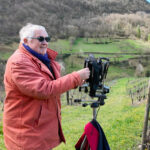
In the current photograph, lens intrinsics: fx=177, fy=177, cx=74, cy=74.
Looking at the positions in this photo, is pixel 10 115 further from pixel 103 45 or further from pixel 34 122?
pixel 103 45

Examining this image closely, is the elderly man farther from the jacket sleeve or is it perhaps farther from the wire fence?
the wire fence

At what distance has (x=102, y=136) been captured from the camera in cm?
212

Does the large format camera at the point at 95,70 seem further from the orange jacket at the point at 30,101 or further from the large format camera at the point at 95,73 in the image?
the orange jacket at the point at 30,101

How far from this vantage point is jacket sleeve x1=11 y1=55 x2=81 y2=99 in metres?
1.54

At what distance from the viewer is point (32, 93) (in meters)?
1.56

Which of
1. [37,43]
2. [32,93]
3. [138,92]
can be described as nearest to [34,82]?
[32,93]

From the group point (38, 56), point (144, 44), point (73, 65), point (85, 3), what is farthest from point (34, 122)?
point (85, 3)

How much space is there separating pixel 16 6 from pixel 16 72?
109 m

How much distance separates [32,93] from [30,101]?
0.15m

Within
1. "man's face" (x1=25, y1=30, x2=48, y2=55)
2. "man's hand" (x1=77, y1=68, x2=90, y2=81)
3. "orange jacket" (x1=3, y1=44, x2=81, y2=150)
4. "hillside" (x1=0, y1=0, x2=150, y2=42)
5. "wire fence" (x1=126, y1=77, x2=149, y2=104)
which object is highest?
"hillside" (x1=0, y1=0, x2=150, y2=42)

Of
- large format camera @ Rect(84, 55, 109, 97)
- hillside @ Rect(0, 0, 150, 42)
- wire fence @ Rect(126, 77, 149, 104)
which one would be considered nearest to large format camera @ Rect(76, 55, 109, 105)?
large format camera @ Rect(84, 55, 109, 97)

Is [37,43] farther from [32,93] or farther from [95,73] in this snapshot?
[95,73]

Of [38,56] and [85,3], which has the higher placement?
[85,3]

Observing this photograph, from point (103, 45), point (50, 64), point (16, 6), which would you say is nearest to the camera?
point (50, 64)
